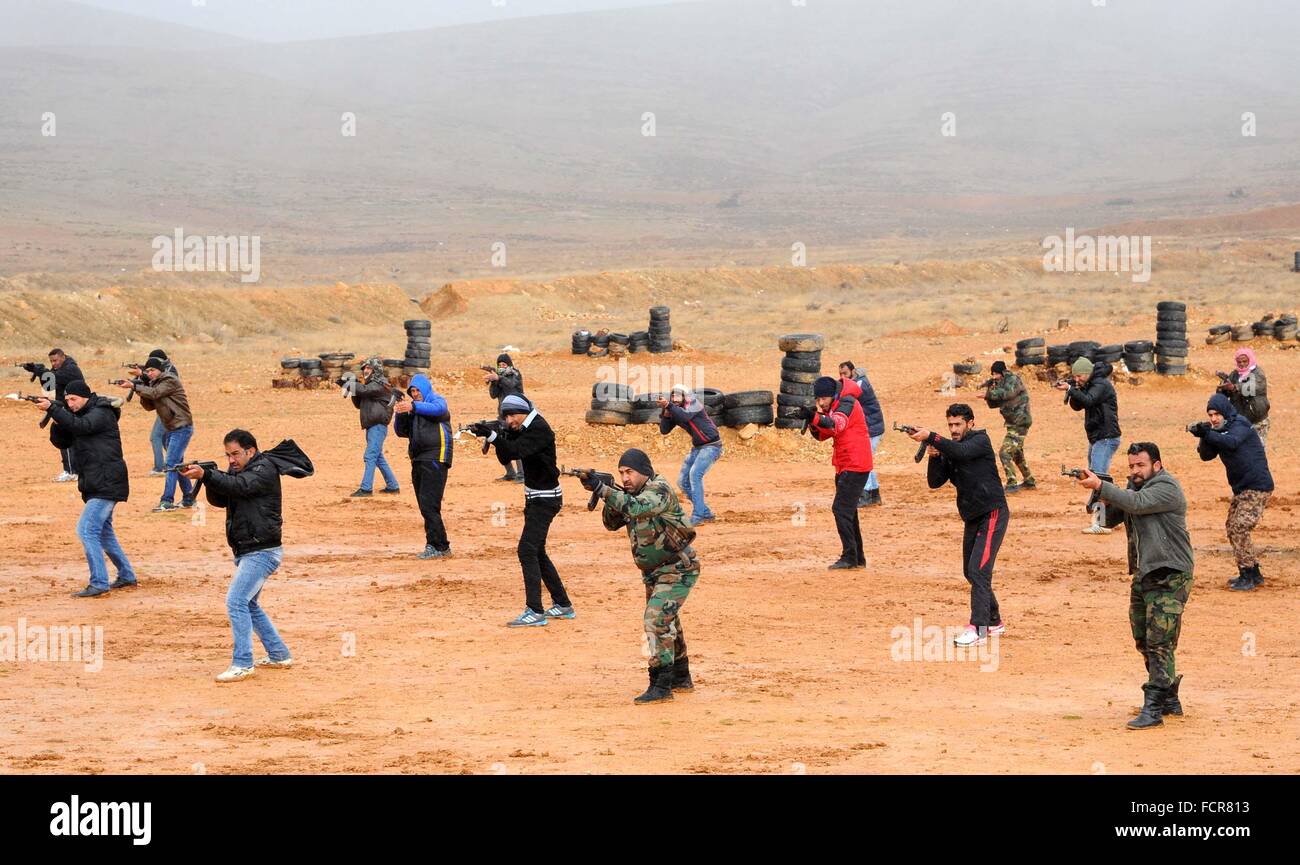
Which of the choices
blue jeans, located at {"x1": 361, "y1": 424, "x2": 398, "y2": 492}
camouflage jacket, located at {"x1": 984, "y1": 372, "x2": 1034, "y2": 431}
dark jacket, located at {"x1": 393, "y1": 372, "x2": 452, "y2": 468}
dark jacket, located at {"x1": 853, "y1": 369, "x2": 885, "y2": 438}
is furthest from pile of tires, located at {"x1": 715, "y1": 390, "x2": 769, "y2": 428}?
dark jacket, located at {"x1": 393, "y1": 372, "x2": 452, "y2": 468}

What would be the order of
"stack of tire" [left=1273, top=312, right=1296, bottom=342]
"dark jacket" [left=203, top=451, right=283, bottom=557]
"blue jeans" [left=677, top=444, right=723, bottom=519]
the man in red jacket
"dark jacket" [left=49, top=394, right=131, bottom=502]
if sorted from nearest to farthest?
"dark jacket" [left=203, top=451, right=283, bottom=557]
"dark jacket" [left=49, top=394, right=131, bottom=502]
the man in red jacket
"blue jeans" [left=677, top=444, right=723, bottom=519]
"stack of tire" [left=1273, top=312, right=1296, bottom=342]

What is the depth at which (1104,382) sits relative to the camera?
16016 millimetres

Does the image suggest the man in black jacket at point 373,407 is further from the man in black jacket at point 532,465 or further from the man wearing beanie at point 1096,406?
the man wearing beanie at point 1096,406

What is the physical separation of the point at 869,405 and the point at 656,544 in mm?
8345

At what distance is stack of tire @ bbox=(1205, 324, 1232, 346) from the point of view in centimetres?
3675

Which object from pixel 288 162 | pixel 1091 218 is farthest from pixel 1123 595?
pixel 288 162

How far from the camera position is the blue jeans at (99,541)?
13.0 meters

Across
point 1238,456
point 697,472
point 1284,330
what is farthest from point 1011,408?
point 1284,330

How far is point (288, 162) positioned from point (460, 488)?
388 feet

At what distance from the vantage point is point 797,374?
24.2 metres

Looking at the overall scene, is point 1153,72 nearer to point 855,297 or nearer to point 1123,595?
point 855,297

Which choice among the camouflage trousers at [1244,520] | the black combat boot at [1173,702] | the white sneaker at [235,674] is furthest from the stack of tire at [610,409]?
the black combat boot at [1173,702]

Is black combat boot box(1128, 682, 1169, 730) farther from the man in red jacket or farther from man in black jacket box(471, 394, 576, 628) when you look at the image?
the man in red jacket

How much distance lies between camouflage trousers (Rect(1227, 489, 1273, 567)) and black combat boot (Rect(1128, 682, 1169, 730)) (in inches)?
194
